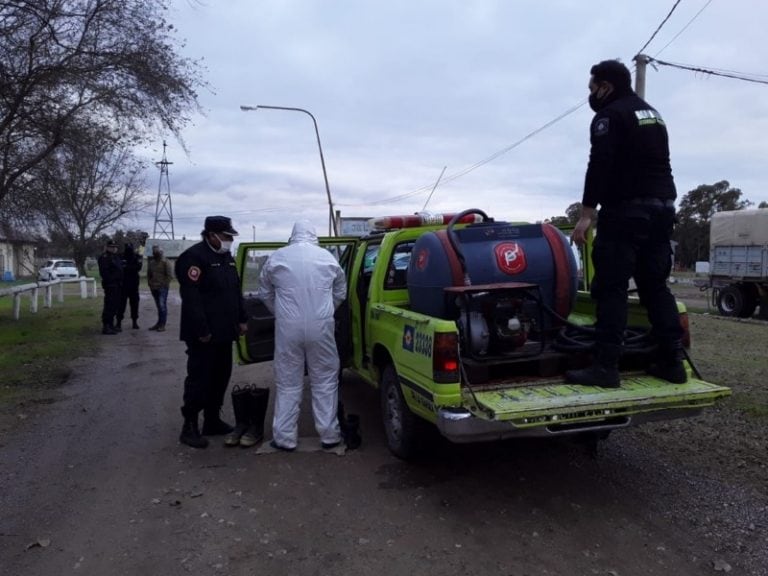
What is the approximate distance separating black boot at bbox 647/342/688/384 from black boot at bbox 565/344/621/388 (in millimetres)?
382

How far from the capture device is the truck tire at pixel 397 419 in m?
4.87

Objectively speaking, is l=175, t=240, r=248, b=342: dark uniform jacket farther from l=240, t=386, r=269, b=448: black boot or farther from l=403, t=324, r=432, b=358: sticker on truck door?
l=403, t=324, r=432, b=358: sticker on truck door

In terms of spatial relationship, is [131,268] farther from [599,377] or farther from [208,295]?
[599,377]

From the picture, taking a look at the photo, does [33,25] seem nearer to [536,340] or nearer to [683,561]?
[536,340]

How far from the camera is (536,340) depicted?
4.95 m

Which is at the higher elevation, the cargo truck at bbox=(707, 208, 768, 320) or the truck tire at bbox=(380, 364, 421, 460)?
the cargo truck at bbox=(707, 208, 768, 320)

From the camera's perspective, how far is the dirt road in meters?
3.56

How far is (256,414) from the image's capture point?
5812 millimetres

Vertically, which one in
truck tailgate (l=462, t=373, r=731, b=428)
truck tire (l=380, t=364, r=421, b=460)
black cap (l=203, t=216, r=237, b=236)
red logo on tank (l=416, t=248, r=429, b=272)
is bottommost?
truck tire (l=380, t=364, r=421, b=460)

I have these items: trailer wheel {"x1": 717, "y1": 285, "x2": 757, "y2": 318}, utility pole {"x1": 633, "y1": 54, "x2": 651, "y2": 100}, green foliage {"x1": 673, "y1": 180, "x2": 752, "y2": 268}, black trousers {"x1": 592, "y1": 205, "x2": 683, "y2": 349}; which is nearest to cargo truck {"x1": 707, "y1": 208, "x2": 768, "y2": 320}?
trailer wheel {"x1": 717, "y1": 285, "x2": 757, "y2": 318}

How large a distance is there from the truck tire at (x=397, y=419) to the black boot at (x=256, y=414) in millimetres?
1092

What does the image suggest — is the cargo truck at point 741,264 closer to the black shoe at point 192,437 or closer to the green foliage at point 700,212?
the black shoe at point 192,437

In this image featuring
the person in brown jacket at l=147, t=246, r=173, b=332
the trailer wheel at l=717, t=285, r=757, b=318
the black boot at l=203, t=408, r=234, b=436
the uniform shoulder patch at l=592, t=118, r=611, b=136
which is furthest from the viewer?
the trailer wheel at l=717, t=285, r=757, b=318

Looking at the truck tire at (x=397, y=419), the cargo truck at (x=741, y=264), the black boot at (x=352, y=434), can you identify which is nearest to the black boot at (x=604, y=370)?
the truck tire at (x=397, y=419)
